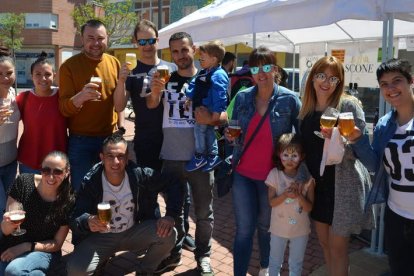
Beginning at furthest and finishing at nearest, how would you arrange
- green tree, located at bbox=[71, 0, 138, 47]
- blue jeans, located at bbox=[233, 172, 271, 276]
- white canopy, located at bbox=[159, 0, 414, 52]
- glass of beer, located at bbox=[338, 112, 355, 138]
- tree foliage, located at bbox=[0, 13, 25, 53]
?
green tree, located at bbox=[71, 0, 138, 47] < tree foliage, located at bbox=[0, 13, 25, 53] < white canopy, located at bbox=[159, 0, 414, 52] < blue jeans, located at bbox=[233, 172, 271, 276] < glass of beer, located at bbox=[338, 112, 355, 138]

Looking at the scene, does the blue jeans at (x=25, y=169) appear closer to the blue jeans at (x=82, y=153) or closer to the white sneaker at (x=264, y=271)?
the blue jeans at (x=82, y=153)

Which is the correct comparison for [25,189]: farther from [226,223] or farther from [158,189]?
[226,223]

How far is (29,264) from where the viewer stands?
3158mm

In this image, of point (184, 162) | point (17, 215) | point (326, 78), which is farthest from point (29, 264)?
point (326, 78)

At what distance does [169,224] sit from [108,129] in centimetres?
107

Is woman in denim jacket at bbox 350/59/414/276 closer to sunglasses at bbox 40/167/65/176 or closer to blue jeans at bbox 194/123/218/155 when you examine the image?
blue jeans at bbox 194/123/218/155

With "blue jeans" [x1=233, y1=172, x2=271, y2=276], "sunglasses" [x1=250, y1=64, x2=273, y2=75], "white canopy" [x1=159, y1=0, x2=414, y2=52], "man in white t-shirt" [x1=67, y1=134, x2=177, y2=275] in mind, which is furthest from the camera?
"white canopy" [x1=159, y1=0, x2=414, y2=52]

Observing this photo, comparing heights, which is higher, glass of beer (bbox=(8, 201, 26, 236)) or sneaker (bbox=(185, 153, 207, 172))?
sneaker (bbox=(185, 153, 207, 172))

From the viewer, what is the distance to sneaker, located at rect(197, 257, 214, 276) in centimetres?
382

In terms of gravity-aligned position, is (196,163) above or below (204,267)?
above

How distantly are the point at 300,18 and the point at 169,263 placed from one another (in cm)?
278

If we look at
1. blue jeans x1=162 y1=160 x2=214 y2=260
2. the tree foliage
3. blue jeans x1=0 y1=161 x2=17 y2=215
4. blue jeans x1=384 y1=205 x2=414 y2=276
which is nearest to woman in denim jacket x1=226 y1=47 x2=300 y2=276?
blue jeans x1=162 y1=160 x2=214 y2=260

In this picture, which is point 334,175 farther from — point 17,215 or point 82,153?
point 17,215

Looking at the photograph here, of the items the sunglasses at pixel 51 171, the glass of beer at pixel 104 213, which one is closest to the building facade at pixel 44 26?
the sunglasses at pixel 51 171
